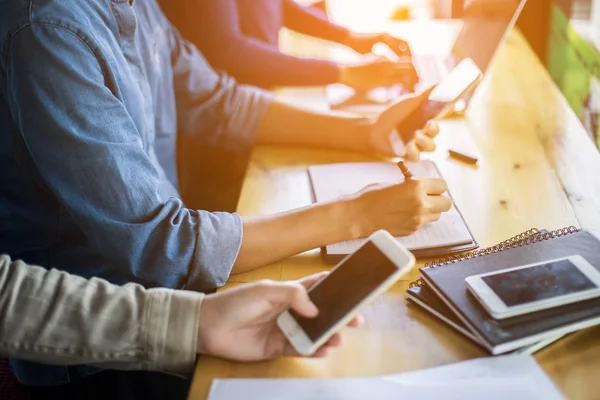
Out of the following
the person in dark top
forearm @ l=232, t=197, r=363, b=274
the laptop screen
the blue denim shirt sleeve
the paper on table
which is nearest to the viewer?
the paper on table

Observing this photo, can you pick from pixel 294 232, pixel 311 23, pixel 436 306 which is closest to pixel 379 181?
pixel 294 232

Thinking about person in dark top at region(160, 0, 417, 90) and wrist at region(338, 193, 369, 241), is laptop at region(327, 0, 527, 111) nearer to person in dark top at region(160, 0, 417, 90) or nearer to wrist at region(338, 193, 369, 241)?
person in dark top at region(160, 0, 417, 90)

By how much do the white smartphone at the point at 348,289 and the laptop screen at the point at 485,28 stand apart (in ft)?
2.52

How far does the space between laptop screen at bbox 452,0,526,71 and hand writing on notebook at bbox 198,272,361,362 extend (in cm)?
83

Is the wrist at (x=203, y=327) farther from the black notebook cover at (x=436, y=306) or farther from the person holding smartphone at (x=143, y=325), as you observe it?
the black notebook cover at (x=436, y=306)

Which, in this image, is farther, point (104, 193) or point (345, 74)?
point (345, 74)

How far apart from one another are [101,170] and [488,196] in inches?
25.0

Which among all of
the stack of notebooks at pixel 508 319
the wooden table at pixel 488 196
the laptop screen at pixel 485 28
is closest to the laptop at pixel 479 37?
the laptop screen at pixel 485 28

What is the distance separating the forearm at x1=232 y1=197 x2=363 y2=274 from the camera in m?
0.94

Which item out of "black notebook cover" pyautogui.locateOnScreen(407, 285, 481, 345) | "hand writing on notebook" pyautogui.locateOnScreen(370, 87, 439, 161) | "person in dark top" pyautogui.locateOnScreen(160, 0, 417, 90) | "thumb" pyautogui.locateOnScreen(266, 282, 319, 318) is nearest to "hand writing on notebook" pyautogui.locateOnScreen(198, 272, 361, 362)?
"thumb" pyautogui.locateOnScreen(266, 282, 319, 318)

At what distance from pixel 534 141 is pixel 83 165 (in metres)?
0.88

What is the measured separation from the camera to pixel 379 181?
3.84 ft

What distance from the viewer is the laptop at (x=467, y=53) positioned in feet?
4.44

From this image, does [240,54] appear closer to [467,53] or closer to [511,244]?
[467,53]
